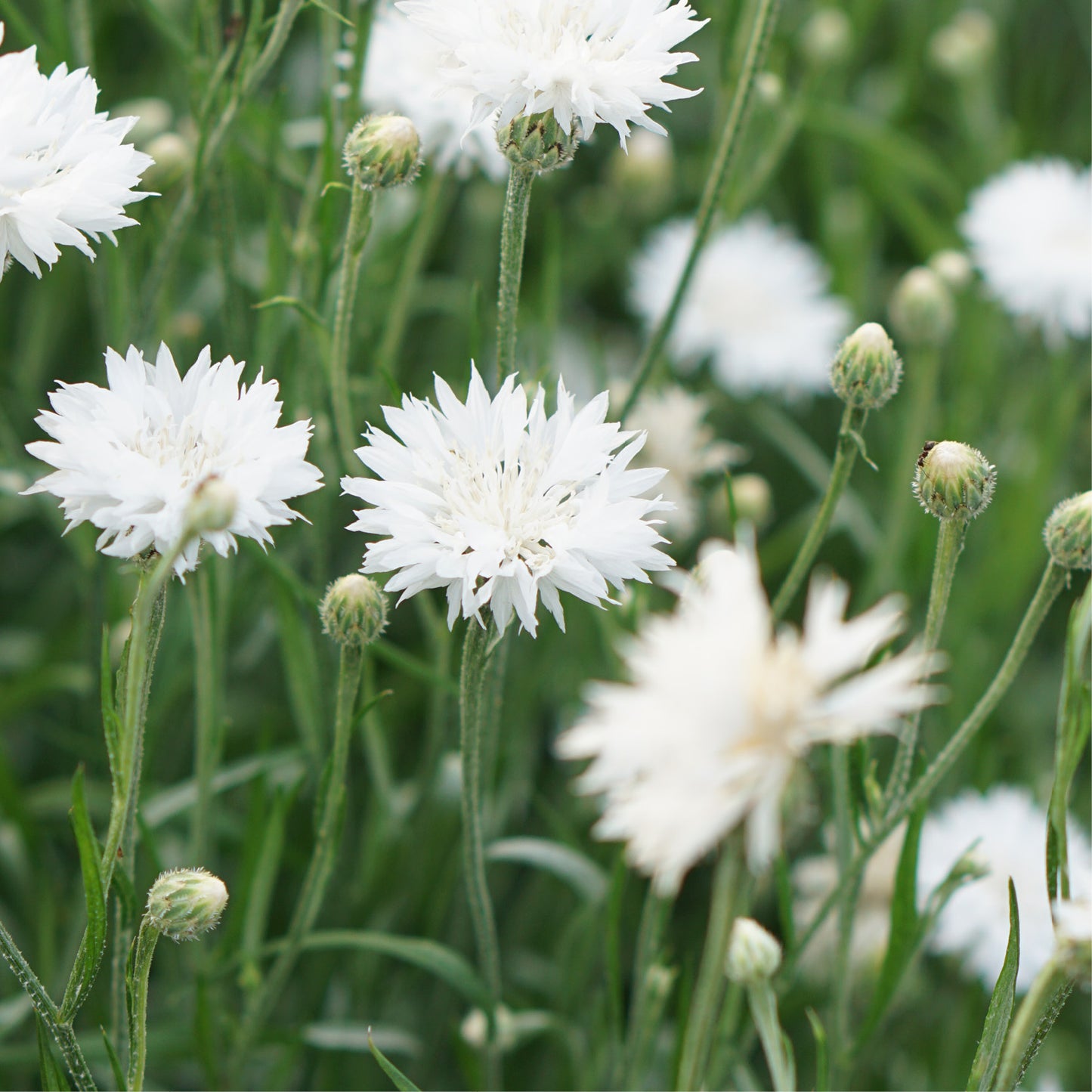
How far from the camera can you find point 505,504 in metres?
0.57

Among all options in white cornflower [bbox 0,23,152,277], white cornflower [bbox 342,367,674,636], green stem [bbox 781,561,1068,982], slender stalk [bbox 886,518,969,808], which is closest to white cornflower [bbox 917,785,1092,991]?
green stem [bbox 781,561,1068,982]

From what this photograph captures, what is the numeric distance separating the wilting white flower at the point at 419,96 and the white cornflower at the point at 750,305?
38cm

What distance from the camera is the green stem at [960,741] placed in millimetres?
565

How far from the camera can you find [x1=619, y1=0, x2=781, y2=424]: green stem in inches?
29.4

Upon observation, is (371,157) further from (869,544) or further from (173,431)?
(869,544)

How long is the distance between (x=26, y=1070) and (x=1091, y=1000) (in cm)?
84

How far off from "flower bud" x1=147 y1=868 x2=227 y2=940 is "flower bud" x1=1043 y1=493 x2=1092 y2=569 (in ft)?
1.35

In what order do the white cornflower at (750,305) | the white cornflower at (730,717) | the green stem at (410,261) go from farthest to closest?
the white cornflower at (750,305) → the green stem at (410,261) → the white cornflower at (730,717)

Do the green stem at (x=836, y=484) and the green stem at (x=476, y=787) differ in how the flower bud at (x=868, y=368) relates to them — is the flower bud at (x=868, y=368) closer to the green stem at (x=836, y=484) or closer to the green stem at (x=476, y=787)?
the green stem at (x=836, y=484)

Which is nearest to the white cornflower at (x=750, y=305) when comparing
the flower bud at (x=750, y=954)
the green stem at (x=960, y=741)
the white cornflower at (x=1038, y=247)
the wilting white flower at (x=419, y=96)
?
the white cornflower at (x=1038, y=247)

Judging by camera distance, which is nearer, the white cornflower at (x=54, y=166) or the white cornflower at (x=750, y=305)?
the white cornflower at (x=54, y=166)

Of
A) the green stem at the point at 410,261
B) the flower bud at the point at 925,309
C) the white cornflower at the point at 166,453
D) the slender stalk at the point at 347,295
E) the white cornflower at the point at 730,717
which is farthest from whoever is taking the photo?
the flower bud at the point at 925,309

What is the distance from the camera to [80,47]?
78 centimetres

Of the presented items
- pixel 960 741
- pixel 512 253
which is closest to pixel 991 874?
pixel 960 741
